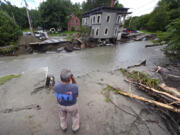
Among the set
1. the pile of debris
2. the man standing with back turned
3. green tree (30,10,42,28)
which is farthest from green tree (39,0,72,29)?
the man standing with back turned

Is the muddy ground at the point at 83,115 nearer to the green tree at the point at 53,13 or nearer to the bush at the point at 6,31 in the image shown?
the bush at the point at 6,31

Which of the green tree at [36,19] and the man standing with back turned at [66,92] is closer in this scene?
the man standing with back turned at [66,92]

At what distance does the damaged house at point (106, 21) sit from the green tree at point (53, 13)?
49.2 ft

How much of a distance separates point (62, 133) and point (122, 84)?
333 cm

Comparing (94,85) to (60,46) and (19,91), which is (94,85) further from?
(60,46)

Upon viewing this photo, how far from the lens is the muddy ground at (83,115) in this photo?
6.90ft

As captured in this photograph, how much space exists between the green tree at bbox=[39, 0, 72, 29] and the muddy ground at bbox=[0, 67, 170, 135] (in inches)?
1131

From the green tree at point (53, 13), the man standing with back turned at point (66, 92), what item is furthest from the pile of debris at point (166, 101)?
the green tree at point (53, 13)

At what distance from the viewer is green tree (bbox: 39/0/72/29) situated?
24.9 meters

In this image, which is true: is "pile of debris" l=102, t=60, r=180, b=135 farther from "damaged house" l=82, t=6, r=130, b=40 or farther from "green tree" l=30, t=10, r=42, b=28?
"green tree" l=30, t=10, r=42, b=28

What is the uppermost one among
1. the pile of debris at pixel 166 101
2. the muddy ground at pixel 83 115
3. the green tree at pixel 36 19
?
the green tree at pixel 36 19

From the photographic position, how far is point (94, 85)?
4152mm

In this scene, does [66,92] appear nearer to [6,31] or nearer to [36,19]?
[6,31]

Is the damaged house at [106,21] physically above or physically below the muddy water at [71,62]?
above
